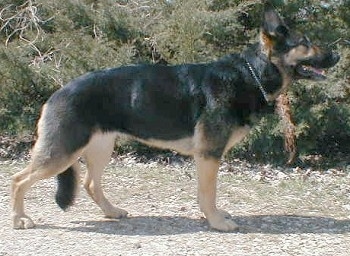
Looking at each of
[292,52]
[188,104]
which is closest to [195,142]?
[188,104]

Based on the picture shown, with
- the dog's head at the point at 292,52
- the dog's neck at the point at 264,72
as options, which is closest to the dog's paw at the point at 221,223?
the dog's neck at the point at 264,72

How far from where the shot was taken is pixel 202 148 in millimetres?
6395

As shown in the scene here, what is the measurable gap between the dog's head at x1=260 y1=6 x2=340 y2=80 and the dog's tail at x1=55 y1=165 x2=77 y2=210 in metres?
2.32

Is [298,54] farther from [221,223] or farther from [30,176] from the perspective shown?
[30,176]

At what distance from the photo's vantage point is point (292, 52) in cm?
638

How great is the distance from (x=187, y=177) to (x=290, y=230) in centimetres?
270

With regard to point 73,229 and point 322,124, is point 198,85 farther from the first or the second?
point 322,124

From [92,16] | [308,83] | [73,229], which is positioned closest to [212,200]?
[73,229]

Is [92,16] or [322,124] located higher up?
[92,16]

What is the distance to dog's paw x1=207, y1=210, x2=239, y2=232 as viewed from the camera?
251 inches

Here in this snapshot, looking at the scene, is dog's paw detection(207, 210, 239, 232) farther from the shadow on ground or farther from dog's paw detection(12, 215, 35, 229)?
dog's paw detection(12, 215, 35, 229)

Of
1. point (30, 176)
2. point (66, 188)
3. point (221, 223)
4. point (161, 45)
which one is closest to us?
point (30, 176)

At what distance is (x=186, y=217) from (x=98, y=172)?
1.05 metres

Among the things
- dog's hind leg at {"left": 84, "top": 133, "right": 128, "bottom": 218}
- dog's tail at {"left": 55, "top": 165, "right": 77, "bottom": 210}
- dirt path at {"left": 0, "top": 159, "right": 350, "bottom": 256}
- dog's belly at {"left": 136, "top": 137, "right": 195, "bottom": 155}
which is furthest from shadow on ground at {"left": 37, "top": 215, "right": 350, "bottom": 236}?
dog's belly at {"left": 136, "top": 137, "right": 195, "bottom": 155}
